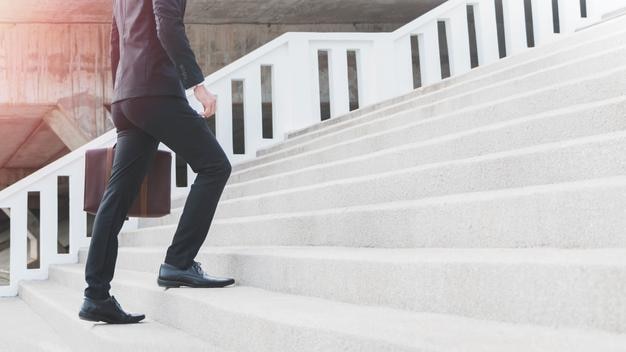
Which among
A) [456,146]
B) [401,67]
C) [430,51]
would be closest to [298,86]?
[401,67]

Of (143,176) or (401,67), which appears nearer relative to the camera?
(143,176)

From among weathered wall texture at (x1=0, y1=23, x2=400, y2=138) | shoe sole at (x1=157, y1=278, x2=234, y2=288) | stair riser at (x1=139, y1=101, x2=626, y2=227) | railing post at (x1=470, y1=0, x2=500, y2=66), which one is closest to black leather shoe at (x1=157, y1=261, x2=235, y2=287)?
shoe sole at (x1=157, y1=278, x2=234, y2=288)

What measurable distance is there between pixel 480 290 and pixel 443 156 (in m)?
1.50

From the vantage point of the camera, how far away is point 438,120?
12.0 feet

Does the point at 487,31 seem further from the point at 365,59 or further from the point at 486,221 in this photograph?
the point at 486,221

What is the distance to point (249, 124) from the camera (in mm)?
6453

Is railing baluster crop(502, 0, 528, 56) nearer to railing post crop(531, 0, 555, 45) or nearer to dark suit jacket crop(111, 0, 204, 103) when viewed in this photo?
railing post crop(531, 0, 555, 45)

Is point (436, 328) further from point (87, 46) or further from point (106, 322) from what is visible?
point (87, 46)

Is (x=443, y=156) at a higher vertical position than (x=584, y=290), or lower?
higher

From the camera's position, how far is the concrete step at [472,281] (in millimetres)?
1423

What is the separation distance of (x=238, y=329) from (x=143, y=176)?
2.50ft

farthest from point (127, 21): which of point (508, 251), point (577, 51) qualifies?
point (577, 51)

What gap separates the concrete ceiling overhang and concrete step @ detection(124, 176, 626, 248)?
24.1 feet

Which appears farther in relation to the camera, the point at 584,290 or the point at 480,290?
the point at 480,290
